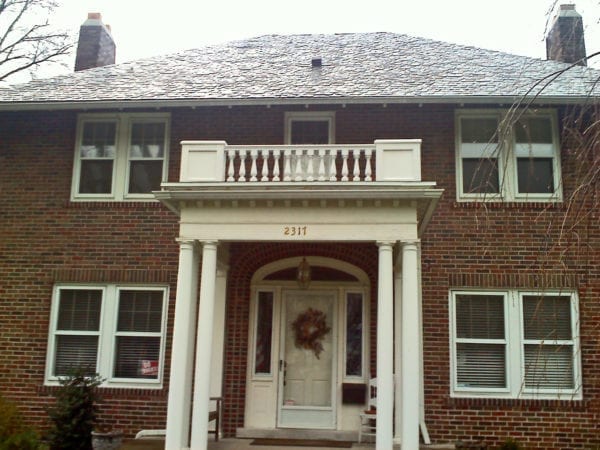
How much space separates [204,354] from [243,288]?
275cm

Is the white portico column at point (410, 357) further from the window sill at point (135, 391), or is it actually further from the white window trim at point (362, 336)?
the window sill at point (135, 391)

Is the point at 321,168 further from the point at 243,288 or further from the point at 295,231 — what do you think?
the point at 243,288

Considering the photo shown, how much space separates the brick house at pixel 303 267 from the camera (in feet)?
34.7

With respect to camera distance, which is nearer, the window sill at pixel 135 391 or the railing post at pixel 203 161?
the railing post at pixel 203 161

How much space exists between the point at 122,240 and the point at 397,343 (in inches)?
202

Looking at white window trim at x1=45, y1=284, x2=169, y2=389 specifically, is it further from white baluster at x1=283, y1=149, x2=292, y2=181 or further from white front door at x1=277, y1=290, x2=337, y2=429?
white baluster at x1=283, y1=149, x2=292, y2=181

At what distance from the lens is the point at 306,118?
1189 centimetres

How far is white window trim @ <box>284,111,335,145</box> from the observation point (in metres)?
11.8

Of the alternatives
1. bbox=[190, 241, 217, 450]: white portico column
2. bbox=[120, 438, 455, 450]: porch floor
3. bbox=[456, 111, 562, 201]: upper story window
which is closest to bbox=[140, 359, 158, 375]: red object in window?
bbox=[120, 438, 455, 450]: porch floor

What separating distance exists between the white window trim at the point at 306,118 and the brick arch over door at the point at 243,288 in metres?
2.05

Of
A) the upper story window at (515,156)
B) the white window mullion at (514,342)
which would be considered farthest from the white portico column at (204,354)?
the white window mullion at (514,342)

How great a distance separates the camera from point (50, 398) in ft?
36.2

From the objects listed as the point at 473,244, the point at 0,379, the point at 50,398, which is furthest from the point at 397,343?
the point at 0,379

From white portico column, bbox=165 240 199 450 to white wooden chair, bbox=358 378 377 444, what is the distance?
295cm
